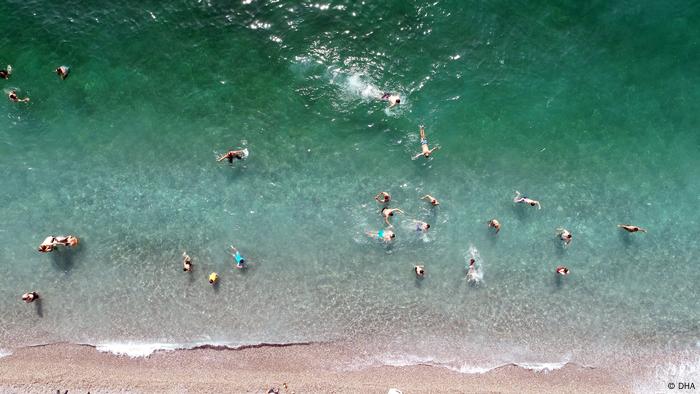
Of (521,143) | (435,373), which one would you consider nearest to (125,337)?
(435,373)

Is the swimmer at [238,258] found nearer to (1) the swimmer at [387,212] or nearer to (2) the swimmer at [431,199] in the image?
(1) the swimmer at [387,212]

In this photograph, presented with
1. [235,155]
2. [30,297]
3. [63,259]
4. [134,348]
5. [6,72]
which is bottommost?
[134,348]

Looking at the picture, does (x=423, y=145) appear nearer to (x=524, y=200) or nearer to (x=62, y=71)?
(x=524, y=200)

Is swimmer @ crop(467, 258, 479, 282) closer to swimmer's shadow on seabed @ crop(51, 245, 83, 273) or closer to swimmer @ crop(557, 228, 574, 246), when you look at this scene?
swimmer @ crop(557, 228, 574, 246)

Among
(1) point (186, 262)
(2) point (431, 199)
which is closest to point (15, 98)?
(1) point (186, 262)

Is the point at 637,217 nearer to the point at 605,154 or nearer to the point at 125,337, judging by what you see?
the point at 605,154

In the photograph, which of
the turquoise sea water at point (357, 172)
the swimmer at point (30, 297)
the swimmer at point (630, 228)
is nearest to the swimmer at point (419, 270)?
the turquoise sea water at point (357, 172)
